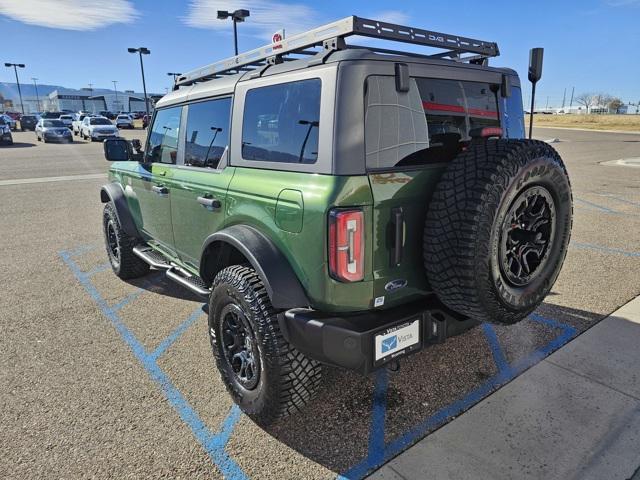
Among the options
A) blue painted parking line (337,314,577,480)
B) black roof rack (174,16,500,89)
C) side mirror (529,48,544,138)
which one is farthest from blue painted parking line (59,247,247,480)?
side mirror (529,48,544,138)

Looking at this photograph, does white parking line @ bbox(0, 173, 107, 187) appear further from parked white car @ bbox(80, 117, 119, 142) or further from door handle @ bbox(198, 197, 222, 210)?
parked white car @ bbox(80, 117, 119, 142)

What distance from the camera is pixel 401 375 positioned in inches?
123

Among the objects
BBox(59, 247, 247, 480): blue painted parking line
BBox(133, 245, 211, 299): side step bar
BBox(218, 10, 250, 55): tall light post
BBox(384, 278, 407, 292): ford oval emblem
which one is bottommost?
BBox(59, 247, 247, 480): blue painted parking line

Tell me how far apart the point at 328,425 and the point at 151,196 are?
100 inches

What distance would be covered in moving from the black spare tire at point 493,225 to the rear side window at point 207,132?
1.56m

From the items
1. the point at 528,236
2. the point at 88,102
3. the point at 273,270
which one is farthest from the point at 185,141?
the point at 88,102

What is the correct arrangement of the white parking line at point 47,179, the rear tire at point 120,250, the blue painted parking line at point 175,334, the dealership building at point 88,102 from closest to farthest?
the blue painted parking line at point 175,334 → the rear tire at point 120,250 → the white parking line at point 47,179 → the dealership building at point 88,102

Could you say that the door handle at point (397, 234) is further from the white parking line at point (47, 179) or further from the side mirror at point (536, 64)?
the white parking line at point (47, 179)

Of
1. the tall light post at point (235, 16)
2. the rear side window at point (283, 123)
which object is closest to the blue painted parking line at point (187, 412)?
the rear side window at point (283, 123)

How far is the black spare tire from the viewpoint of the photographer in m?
2.09

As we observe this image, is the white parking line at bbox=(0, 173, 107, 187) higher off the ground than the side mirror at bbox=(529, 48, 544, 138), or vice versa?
the side mirror at bbox=(529, 48, 544, 138)

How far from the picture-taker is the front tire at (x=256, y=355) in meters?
2.40

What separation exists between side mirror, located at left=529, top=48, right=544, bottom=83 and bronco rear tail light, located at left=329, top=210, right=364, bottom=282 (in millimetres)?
1898

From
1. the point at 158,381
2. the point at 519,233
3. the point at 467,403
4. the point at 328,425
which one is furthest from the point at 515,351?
the point at 158,381
